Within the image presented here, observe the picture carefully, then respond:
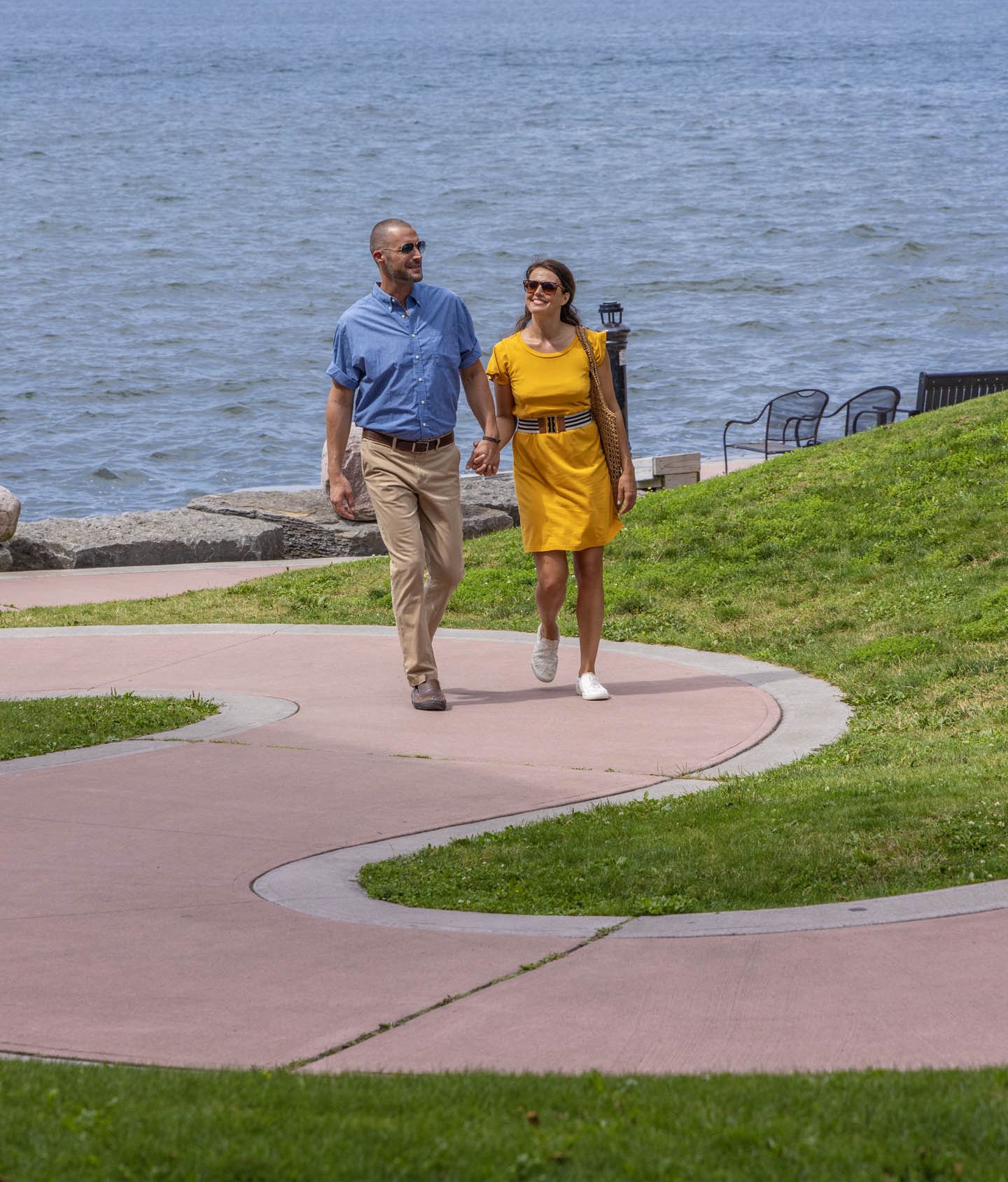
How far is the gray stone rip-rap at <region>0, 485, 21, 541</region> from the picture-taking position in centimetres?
1334

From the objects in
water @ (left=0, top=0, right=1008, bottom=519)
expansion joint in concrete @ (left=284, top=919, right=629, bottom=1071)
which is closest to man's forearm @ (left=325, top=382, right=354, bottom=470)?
expansion joint in concrete @ (left=284, top=919, right=629, bottom=1071)

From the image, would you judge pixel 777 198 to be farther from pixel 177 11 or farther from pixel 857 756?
pixel 177 11

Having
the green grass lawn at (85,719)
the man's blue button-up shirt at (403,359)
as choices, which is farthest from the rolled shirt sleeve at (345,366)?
the green grass lawn at (85,719)

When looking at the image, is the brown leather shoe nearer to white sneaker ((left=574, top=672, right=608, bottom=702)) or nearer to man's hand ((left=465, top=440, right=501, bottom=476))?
white sneaker ((left=574, top=672, right=608, bottom=702))

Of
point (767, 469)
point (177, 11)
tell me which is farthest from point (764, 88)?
point (177, 11)

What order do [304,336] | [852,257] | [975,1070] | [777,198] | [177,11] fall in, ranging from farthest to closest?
1. [177,11]
2. [777,198]
3. [852,257]
4. [304,336]
5. [975,1070]

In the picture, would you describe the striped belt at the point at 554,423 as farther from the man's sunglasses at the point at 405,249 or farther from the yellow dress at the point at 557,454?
the man's sunglasses at the point at 405,249

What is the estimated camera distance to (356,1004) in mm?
3994

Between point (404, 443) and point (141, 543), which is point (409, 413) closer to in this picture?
point (404, 443)

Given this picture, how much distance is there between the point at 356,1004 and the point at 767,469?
863 centimetres

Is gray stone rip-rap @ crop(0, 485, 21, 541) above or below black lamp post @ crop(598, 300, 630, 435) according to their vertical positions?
below

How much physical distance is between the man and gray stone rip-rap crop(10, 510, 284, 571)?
682 centimetres

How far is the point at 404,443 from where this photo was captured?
7.40 metres

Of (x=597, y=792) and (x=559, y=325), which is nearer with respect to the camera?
(x=597, y=792)
